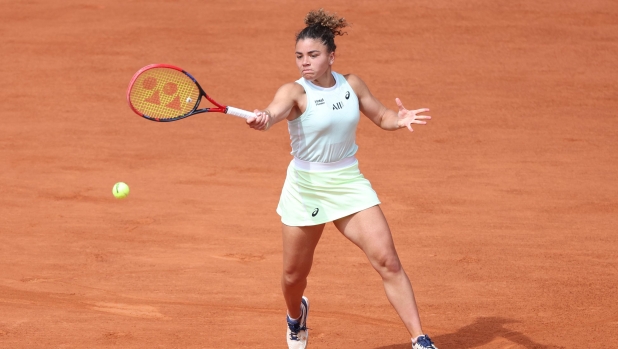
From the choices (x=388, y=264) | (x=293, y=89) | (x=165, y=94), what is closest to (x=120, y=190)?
(x=165, y=94)

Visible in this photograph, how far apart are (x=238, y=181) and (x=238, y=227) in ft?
5.61

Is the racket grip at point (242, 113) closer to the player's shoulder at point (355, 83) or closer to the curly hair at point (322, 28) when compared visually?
the curly hair at point (322, 28)

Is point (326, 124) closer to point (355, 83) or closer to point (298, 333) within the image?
point (355, 83)

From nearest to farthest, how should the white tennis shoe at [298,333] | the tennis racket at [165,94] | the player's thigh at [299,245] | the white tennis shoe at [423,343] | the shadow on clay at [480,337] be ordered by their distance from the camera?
the white tennis shoe at [423,343], the player's thigh at [299,245], the tennis racket at [165,94], the white tennis shoe at [298,333], the shadow on clay at [480,337]

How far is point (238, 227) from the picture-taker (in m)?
9.20

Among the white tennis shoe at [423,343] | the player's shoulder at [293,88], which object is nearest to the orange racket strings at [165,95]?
the player's shoulder at [293,88]

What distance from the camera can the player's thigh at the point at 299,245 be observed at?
18.7ft

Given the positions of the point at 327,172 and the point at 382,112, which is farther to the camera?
the point at 382,112

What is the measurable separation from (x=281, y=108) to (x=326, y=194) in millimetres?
646

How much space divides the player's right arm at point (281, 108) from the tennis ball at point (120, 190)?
426cm

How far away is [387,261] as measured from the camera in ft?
A: 17.9

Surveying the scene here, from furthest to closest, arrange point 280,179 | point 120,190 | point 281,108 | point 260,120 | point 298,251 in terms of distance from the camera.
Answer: point 280,179 → point 120,190 → point 298,251 → point 281,108 → point 260,120

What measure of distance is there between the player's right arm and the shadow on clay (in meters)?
1.96

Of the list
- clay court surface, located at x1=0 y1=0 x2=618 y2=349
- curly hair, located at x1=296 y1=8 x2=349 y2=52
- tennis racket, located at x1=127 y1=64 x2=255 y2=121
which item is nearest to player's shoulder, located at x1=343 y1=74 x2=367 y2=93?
curly hair, located at x1=296 y1=8 x2=349 y2=52
